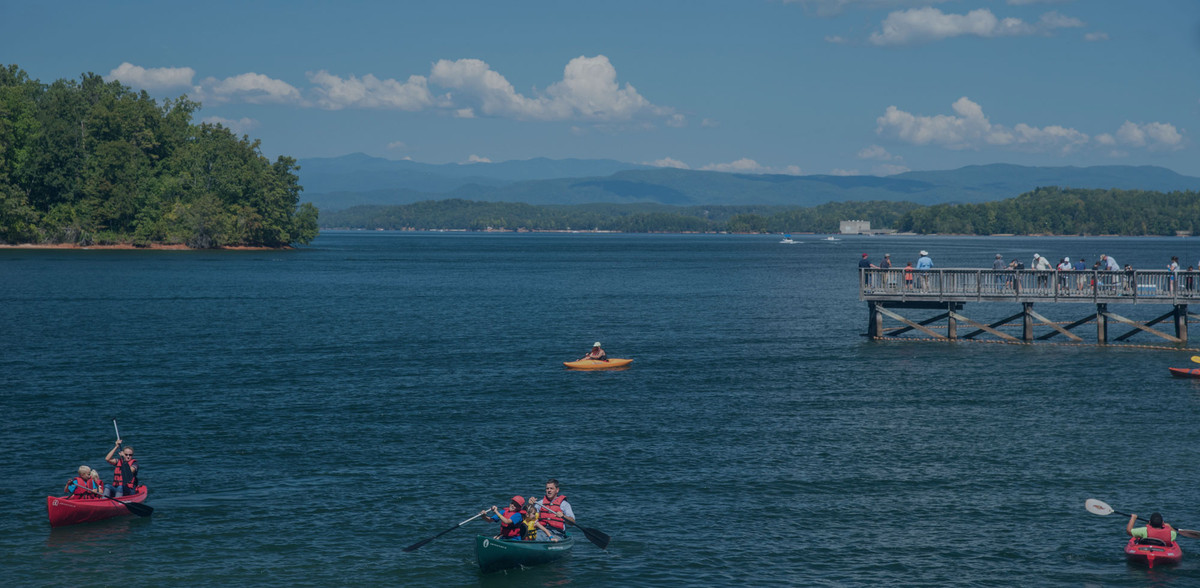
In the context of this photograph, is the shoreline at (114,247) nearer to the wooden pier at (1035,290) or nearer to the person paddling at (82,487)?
the wooden pier at (1035,290)

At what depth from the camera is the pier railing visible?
4984cm

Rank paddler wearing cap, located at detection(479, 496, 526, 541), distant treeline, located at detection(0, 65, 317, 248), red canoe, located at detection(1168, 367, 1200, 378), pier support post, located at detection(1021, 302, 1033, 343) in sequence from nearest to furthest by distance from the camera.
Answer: paddler wearing cap, located at detection(479, 496, 526, 541) → red canoe, located at detection(1168, 367, 1200, 378) → pier support post, located at detection(1021, 302, 1033, 343) → distant treeline, located at detection(0, 65, 317, 248)

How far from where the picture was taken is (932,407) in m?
39.1

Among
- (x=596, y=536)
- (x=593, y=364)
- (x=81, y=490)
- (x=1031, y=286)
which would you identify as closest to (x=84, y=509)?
(x=81, y=490)

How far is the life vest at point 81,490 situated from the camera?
25656 millimetres

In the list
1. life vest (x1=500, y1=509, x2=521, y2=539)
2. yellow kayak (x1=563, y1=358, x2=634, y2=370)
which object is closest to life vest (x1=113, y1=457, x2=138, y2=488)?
life vest (x1=500, y1=509, x2=521, y2=539)

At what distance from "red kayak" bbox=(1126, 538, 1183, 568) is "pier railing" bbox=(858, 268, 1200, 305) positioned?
1131 inches

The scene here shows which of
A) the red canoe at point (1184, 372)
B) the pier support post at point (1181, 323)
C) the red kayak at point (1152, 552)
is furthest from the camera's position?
the pier support post at point (1181, 323)

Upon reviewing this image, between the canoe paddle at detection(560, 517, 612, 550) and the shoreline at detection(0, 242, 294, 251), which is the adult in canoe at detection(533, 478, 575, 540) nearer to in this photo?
the canoe paddle at detection(560, 517, 612, 550)

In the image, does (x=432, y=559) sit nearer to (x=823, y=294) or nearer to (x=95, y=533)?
(x=95, y=533)

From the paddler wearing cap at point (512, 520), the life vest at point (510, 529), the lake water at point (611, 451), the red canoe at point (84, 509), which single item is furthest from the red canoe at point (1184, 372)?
the red canoe at point (84, 509)

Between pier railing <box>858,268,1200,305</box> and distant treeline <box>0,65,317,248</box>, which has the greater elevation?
distant treeline <box>0,65,317,248</box>

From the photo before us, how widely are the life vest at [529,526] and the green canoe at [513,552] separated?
222 mm

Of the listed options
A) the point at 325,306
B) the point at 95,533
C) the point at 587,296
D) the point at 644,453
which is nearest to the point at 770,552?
the point at 644,453
